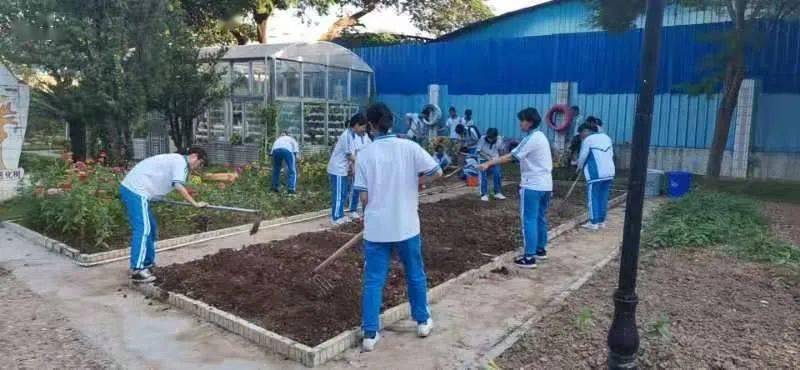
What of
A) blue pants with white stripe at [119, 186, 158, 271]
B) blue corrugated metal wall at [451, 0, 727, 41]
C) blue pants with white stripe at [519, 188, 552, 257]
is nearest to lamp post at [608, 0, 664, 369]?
blue pants with white stripe at [519, 188, 552, 257]

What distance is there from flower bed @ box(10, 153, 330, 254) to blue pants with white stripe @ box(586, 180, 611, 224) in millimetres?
4039

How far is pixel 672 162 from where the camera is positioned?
50.8ft

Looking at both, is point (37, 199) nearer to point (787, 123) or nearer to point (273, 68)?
point (273, 68)

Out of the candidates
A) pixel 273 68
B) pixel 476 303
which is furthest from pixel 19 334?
pixel 273 68

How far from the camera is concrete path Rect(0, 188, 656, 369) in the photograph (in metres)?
3.99

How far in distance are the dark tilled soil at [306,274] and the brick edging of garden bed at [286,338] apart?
99 mm

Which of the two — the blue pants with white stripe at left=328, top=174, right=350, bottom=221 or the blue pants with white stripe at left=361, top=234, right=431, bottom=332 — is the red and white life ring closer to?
the blue pants with white stripe at left=328, top=174, right=350, bottom=221

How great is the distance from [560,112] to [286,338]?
45.3 ft

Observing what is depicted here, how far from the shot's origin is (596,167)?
8266 millimetres

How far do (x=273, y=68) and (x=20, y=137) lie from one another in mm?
6464

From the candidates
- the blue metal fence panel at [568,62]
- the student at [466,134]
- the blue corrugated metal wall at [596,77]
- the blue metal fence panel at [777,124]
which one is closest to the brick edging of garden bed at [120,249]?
the student at [466,134]

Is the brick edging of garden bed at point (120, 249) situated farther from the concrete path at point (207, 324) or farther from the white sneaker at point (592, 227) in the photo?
the white sneaker at point (592, 227)

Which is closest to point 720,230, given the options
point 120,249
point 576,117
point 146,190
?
point 146,190

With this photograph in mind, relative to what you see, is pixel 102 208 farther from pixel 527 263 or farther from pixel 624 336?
pixel 624 336
